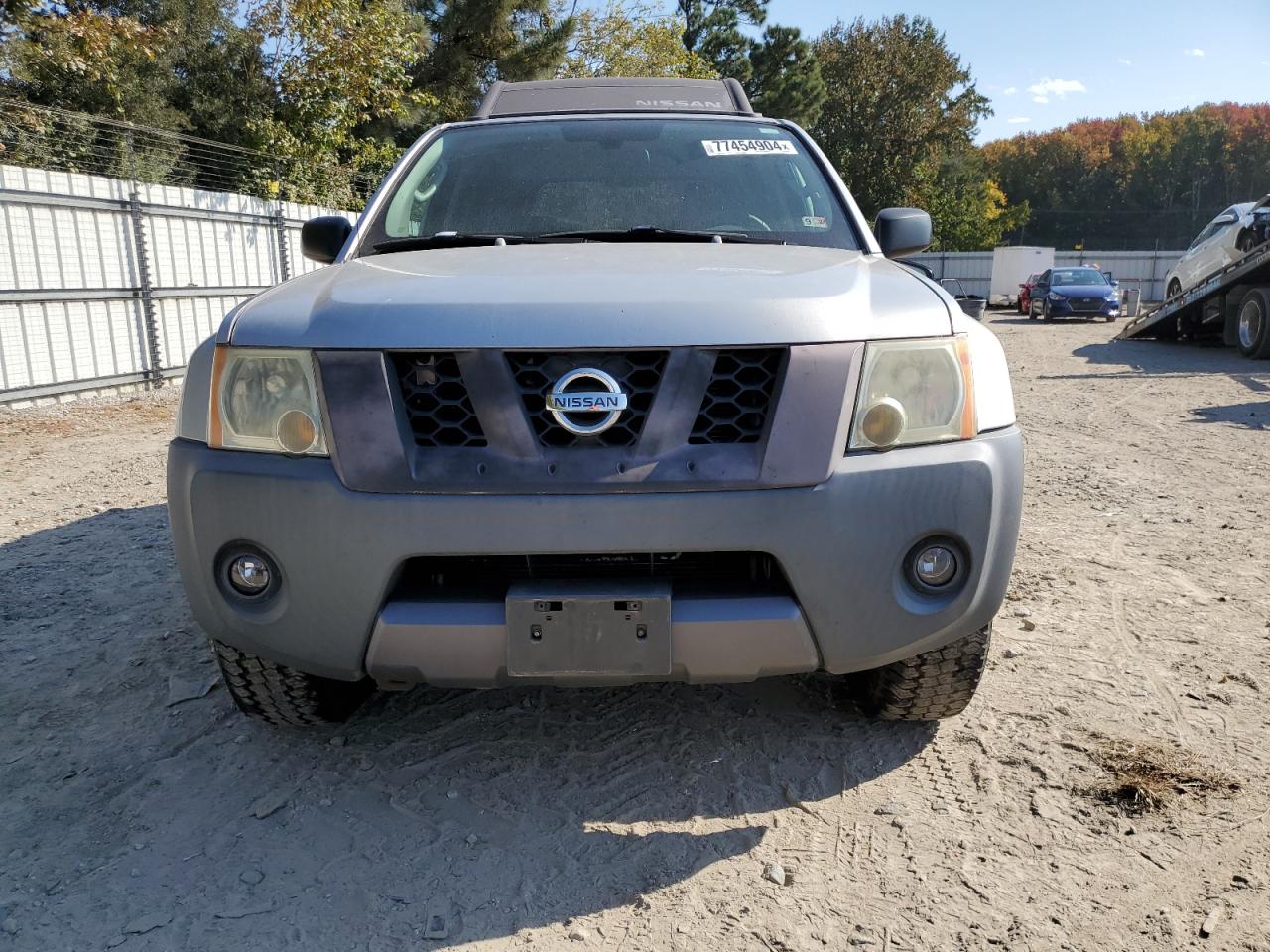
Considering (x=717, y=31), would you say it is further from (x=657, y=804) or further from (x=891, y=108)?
(x=657, y=804)

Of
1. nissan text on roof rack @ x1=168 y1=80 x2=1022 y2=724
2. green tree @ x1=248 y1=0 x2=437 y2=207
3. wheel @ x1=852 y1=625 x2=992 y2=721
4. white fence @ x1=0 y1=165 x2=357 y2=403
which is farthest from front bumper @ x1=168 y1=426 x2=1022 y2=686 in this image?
green tree @ x1=248 y1=0 x2=437 y2=207

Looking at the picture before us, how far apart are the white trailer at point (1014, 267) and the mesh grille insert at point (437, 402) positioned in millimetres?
32629

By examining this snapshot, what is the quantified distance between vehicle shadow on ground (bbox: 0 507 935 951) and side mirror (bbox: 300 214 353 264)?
144 cm

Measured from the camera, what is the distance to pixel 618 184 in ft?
11.1

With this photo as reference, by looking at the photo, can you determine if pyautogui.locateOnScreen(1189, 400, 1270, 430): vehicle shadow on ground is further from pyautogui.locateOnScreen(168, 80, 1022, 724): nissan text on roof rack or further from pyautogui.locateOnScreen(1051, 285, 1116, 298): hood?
pyautogui.locateOnScreen(1051, 285, 1116, 298): hood

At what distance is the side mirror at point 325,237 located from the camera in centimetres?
324

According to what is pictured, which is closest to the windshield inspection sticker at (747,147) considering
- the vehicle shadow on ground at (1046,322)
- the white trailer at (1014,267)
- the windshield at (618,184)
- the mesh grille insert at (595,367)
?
the windshield at (618,184)

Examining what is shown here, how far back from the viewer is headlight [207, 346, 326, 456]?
2.16 meters

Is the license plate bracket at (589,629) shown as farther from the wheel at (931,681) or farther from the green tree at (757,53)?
the green tree at (757,53)

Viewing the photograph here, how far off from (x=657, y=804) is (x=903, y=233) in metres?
1.98

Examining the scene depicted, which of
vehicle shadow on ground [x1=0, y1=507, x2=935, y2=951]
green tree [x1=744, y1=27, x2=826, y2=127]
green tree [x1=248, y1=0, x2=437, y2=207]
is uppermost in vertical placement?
green tree [x1=744, y1=27, x2=826, y2=127]

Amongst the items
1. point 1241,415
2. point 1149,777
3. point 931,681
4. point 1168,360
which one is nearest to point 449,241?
point 931,681

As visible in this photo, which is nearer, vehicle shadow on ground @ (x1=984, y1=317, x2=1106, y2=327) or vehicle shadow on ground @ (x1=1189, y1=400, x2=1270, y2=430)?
vehicle shadow on ground @ (x1=1189, y1=400, x2=1270, y2=430)

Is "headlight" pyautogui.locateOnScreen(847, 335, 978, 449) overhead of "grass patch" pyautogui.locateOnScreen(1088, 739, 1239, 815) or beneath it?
overhead
